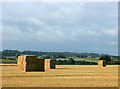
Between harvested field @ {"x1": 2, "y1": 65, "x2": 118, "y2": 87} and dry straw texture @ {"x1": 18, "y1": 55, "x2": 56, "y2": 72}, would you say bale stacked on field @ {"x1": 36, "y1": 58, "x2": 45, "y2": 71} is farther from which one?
harvested field @ {"x1": 2, "y1": 65, "x2": 118, "y2": 87}

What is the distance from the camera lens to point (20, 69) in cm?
2888

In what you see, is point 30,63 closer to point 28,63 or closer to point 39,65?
point 28,63

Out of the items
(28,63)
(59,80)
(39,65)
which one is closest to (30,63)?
(28,63)

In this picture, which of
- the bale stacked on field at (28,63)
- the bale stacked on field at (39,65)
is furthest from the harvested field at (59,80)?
the bale stacked on field at (39,65)

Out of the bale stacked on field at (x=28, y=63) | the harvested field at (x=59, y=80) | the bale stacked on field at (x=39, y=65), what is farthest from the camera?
the bale stacked on field at (x=39, y=65)

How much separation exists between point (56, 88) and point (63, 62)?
6160 cm

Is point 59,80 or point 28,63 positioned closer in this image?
point 59,80

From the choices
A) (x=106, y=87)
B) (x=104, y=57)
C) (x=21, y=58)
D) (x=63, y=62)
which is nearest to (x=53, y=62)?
(x=21, y=58)

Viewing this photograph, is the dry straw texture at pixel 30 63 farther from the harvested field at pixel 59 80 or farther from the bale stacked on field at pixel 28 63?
the harvested field at pixel 59 80

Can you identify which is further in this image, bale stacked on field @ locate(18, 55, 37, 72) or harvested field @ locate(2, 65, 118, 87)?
bale stacked on field @ locate(18, 55, 37, 72)

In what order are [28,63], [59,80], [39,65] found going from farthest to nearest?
[39,65] → [28,63] → [59,80]

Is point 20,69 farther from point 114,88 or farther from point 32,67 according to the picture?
point 114,88

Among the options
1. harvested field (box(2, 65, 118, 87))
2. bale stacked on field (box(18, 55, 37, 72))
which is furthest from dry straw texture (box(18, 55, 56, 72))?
harvested field (box(2, 65, 118, 87))

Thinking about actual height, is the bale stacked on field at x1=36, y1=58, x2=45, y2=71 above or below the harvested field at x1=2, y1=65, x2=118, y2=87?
above
